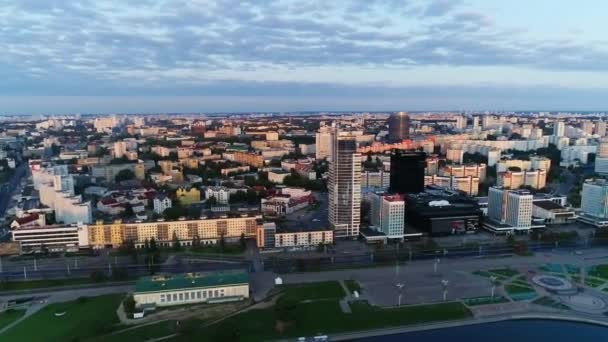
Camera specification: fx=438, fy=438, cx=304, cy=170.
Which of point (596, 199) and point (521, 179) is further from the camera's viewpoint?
point (521, 179)

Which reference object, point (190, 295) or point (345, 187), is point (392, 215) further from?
point (190, 295)

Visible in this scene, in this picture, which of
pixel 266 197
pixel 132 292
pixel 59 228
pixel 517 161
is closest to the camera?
pixel 132 292

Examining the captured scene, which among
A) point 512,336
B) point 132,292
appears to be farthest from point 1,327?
point 512,336

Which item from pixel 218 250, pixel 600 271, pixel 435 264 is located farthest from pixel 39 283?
pixel 600 271

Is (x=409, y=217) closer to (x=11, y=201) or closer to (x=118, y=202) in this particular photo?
(x=118, y=202)

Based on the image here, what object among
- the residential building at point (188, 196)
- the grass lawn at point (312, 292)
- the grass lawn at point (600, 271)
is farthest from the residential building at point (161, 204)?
the grass lawn at point (600, 271)

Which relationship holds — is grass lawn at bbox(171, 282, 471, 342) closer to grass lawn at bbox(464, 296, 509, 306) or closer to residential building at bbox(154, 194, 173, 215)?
grass lawn at bbox(464, 296, 509, 306)

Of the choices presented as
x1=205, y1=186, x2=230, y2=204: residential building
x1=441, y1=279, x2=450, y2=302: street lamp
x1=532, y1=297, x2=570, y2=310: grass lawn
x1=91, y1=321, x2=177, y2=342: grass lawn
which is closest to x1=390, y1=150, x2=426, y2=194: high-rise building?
x1=205, y1=186, x2=230, y2=204: residential building
